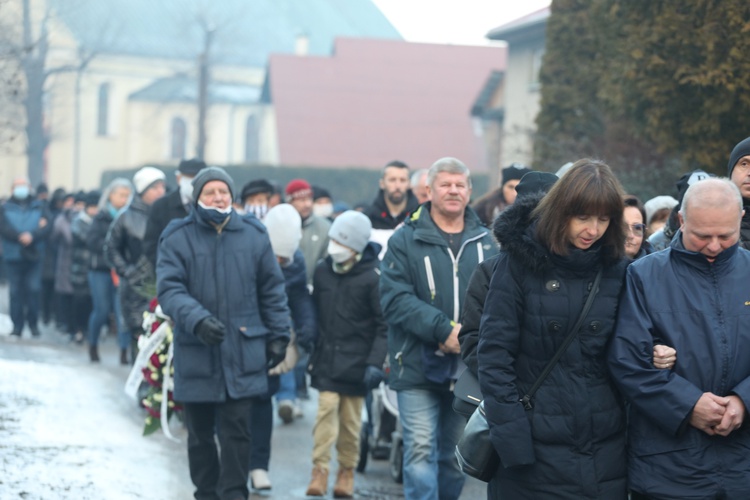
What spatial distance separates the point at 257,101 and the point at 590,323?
72.7 metres

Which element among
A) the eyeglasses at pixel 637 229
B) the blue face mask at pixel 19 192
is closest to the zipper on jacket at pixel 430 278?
the eyeglasses at pixel 637 229

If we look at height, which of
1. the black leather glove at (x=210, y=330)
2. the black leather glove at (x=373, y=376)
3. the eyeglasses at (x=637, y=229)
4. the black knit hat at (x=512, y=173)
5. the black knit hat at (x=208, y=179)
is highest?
the black knit hat at (x=512, y=173)

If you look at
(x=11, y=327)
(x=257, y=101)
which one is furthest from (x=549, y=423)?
(x=257, y=101)

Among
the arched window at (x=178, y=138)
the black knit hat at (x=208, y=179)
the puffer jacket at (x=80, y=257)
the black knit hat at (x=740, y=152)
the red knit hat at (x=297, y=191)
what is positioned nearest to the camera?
the black knit hat at (x=740, y=152)

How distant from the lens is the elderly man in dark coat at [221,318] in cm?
729

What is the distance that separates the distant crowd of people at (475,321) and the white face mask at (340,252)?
0.05ft

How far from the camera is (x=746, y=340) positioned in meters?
4.79

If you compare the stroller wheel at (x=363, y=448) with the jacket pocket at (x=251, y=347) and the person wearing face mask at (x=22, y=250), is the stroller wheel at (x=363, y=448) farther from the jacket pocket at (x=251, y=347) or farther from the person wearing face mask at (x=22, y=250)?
the person wearing face mask at (x=22, y=250)

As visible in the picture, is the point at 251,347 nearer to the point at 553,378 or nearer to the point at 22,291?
the point at 553,378

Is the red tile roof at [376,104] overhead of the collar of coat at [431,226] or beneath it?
overhead

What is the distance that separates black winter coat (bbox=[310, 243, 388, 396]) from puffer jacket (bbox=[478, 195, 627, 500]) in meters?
3.41

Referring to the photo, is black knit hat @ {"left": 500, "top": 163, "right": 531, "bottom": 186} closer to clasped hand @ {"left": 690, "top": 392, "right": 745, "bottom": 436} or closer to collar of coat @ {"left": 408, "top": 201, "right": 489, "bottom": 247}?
collar of coat @ {"left": 408, "top": 201, "right": 489, "bottom": 247}

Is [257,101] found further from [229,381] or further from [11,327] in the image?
[229,381]

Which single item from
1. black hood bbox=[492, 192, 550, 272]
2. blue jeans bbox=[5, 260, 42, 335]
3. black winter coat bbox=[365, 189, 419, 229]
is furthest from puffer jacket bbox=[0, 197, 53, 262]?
black hood bbox=[492, 192, 550, 272]
